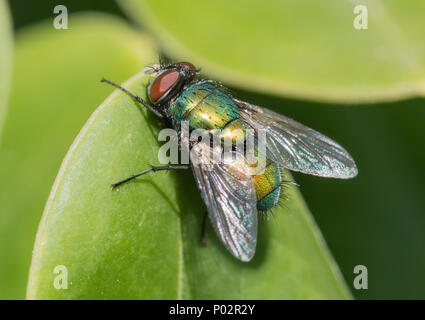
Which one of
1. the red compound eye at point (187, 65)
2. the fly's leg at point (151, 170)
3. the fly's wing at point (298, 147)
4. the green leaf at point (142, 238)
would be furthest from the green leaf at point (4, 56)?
the fly's wing at point (298, 147)

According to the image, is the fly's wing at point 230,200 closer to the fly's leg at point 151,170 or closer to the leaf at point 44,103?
the fly's leg at point 151,170

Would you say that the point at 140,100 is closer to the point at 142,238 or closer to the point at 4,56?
the point at 142,238

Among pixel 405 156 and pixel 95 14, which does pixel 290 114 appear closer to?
pixel 405 156

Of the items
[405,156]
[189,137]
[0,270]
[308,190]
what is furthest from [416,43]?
[0,270]

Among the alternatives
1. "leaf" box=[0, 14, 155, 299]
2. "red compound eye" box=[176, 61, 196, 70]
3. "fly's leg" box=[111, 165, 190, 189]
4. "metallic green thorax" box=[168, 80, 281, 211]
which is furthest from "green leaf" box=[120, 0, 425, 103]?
"fly's leg" box=[111, 165, 190, 189]

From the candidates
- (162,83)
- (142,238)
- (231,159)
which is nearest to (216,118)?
(231,159)

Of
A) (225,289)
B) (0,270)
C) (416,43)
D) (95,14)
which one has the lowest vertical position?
(225,289)
